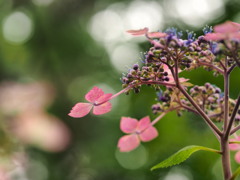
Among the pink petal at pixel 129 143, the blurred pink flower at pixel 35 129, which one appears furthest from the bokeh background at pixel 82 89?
the pink petal at pixel 129 143

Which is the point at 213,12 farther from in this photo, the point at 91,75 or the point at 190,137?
the point at 190,137

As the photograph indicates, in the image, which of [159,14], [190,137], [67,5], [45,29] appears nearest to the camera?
[190,137]

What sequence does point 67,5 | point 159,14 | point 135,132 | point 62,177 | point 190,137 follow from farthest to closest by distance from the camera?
point 159,14 < point 67,5 < point 62,177 < point 190,137 < point 135,132

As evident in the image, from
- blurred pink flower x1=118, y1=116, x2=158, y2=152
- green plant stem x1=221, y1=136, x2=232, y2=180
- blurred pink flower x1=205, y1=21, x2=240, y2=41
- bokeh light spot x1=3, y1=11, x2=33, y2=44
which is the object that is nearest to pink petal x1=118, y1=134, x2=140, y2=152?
blurred pink flower x1=118, y1=116, x2=158, y2=152

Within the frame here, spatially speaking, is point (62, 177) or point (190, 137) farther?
point (62, 177)

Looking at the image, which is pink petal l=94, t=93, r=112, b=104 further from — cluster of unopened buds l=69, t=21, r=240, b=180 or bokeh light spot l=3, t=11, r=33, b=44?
bokeh light spot l=3, t=11, r=33, b=44

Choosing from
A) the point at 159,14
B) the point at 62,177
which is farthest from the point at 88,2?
the point at 62,177

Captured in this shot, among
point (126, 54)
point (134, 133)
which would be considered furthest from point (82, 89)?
point (134, 133)
